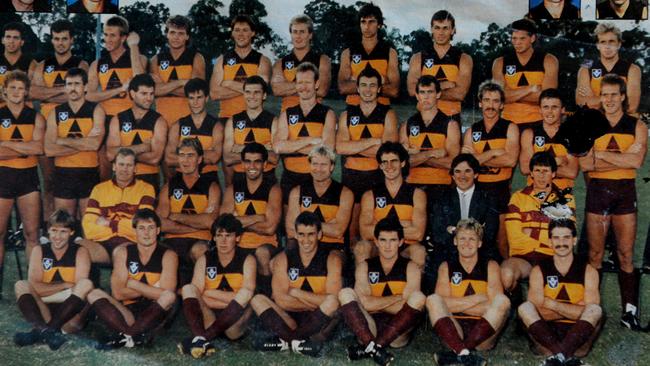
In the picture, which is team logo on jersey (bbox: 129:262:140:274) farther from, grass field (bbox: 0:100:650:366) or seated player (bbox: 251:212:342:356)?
seated player (bbox: 251:212:342:356)

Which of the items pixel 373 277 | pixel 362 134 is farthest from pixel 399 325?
pixel 362 134

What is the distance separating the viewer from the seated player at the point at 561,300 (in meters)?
4.15

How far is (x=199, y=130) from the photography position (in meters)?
5.67

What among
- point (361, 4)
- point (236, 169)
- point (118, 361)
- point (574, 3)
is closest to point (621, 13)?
point (574, 3)

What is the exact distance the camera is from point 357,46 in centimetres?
588

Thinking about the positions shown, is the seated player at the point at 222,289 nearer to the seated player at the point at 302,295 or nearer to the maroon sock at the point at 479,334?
the seated player at the point at 302,295

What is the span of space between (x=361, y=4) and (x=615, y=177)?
2.57m

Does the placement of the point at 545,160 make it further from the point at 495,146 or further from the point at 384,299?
the point at 384,299

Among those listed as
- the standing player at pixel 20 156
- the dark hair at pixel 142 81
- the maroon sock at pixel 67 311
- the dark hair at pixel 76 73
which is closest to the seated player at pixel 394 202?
the maroon sock at pixel 67 311

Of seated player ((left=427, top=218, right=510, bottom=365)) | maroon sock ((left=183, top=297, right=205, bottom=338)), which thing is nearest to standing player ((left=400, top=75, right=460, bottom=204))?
seated player ((left=427, top=218, right=510, bottom=365))

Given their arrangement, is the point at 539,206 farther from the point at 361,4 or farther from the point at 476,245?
the point at 361,4

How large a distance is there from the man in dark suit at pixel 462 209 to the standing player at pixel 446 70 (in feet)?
2.67

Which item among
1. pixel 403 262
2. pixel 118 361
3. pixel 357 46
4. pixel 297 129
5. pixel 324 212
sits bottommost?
pixel 118 361

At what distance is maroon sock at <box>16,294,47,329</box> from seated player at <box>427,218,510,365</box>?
272 centimetres
